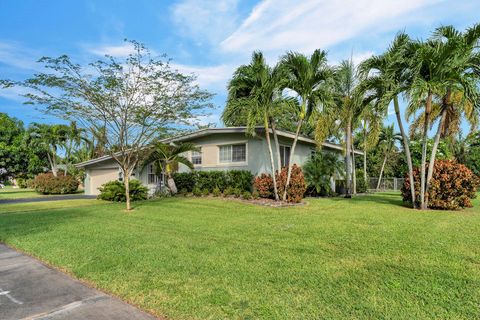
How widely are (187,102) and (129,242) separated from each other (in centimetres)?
789

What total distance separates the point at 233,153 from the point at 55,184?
60.8ft

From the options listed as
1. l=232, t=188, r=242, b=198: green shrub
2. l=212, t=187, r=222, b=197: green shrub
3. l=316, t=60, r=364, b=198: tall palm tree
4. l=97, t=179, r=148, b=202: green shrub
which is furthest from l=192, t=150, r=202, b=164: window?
l=316, t=60, r=364, b=198: tall palm tree

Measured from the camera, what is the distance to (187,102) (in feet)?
Result: 43.3

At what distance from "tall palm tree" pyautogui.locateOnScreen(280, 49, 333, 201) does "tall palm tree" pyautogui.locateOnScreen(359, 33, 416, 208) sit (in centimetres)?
147

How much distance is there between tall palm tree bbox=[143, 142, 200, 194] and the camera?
16.4 metres

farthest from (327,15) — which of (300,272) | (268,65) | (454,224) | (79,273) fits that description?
(79,273)

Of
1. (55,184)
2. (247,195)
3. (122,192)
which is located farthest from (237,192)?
(55,184)

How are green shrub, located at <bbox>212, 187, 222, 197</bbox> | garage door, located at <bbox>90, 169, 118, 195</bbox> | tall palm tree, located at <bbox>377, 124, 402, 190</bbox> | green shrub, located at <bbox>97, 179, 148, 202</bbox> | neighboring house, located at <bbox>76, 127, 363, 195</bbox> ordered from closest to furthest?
green shrub, located at <bbox>212, 187, 222, 197</bbox> → neighboring house, located at <bbox>76, 127, 363, 195</bbox> → green shrub, located at <bbox>97, 179, 148, 202</bbox> → garage door, located at <bbox>90, 169, 118, 195</bbox> → tall palm tree, located at <bbox>377, 124, 402, 190</bbox>

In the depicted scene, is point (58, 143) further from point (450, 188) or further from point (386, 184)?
point (450, 188)

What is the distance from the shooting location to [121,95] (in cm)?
1171

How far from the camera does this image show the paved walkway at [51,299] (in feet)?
11.4

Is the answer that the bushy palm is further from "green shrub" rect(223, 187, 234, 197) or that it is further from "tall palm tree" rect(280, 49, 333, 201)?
"green shrub" rect(223, 187, 234, 197)

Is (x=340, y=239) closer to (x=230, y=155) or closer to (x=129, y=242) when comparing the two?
(x=129, y=242)

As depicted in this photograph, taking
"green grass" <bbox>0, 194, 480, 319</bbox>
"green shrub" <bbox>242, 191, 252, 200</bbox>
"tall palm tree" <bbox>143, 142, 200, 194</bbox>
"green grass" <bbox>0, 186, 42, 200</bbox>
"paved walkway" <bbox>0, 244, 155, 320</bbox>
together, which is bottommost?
"paved walkway" <bbox>0, 244, 155, 320</bbox>
